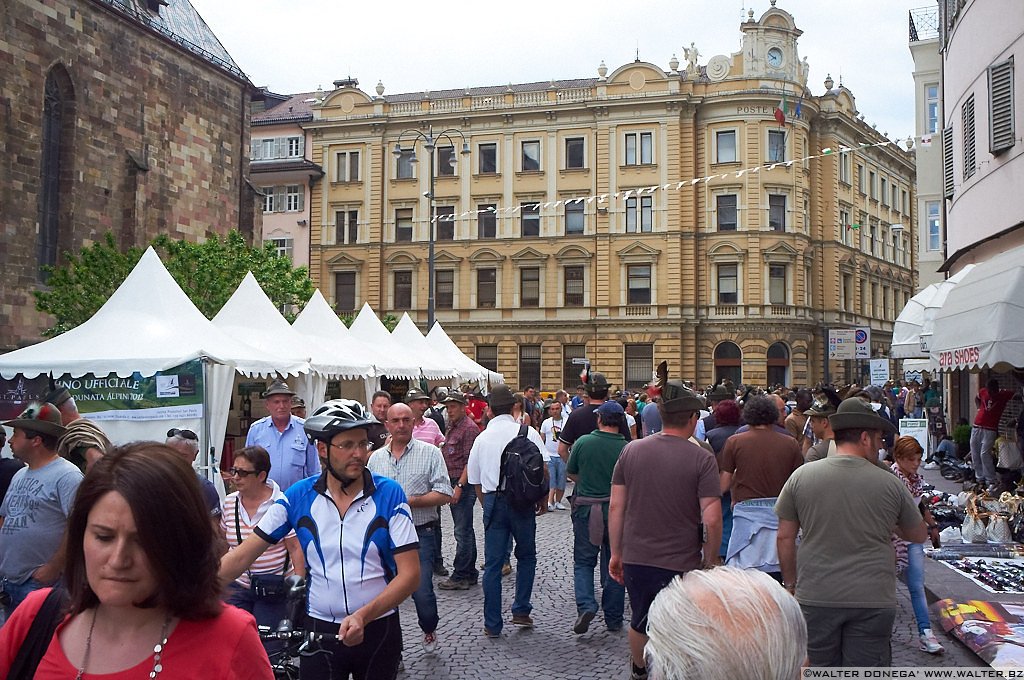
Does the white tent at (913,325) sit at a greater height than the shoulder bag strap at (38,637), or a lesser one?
greater

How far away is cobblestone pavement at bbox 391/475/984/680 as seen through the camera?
6.68 metres

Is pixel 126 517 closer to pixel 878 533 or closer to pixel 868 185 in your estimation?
pixel 878 533

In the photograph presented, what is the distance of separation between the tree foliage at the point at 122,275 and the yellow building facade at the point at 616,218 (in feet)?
78.5

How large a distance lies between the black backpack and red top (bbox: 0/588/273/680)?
5.40 metres

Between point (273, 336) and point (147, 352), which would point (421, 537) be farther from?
point (273, 336)

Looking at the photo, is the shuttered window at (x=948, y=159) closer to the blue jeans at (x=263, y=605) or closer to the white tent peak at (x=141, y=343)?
the white tent peak at (x=141, y=343)

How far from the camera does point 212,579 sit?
94.7 inches

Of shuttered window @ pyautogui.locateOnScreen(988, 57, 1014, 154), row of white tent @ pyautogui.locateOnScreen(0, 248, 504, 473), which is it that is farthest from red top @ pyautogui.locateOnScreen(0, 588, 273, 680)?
shuttered window @ pyautogui.locateOnScreen(988, 57, 1014, 154)

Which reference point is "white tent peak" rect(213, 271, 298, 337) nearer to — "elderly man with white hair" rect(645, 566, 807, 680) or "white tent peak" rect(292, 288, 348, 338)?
"white tent peak" rect(292, 288, 348, 338)

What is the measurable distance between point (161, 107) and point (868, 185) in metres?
41.3

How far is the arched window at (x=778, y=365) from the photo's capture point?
156 feet

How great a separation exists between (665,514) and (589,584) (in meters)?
2.18

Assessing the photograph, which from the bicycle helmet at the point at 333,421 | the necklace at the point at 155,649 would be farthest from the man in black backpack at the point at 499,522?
the necklace at the point at 155,649

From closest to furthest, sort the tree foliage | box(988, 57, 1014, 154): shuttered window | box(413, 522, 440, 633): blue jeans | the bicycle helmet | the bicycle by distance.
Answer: the bicycle < the bicycle helmet < box(413, 522, 440, 633): blue jeans < box(988, 57, 1014, 154): shuttered window < the tree foliage
